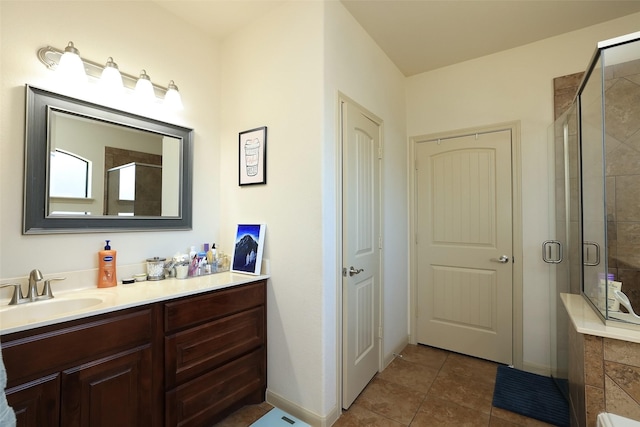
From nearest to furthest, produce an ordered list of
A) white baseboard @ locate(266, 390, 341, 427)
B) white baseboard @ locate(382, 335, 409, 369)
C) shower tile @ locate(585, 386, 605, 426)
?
shower tile @ locate(585, 386, 605, 426) → white baseboard @ locate(266, 390, 341, 427) → white baseboard @ locate(382, 335, 409, 369)

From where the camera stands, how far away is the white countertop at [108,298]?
3.89 feet

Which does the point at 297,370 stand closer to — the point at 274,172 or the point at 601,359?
the point at 274,172

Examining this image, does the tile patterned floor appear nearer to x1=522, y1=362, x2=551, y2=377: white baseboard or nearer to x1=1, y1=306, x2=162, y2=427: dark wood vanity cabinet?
x1=522, y1=362, x2=551, y2=377: white baseboard

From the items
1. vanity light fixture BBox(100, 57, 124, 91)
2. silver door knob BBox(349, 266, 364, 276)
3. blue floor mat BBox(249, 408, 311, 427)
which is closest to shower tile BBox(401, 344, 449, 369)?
silver door knob BBox(349, 266, 364, 276)

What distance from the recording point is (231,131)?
2.35 meters

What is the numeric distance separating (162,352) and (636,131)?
324cm

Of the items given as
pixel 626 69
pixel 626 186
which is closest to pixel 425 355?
pixel 626 186

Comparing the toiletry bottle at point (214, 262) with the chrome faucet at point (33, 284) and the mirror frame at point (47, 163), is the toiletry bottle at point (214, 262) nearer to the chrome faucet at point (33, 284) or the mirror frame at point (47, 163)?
the mirror frame at point (47, 163)

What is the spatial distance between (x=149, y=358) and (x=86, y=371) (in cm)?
25

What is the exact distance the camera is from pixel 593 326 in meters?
1.38

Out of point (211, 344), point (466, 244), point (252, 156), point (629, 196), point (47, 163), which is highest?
point (252, 156)

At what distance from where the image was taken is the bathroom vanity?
3.77 feet

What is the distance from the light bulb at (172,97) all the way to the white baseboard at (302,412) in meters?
2.09

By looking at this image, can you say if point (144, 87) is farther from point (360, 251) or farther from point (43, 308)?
point (360, 251)
